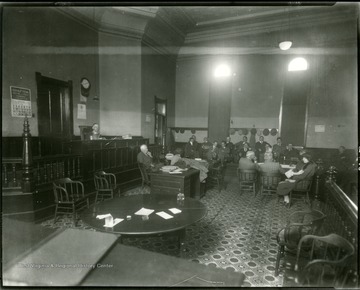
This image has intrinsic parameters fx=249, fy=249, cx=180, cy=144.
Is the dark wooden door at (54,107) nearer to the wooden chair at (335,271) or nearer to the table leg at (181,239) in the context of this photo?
the table leg at (181,239)

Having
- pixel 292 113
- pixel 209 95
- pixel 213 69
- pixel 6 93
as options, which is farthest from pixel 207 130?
pixel 6 93

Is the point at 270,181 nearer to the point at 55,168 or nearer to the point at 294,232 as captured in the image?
the point at 294,232

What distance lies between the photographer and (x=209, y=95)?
40.6ft

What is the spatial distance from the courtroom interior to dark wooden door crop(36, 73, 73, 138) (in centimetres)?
5

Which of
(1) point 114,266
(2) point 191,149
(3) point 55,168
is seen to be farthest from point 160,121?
(1) point 114,266

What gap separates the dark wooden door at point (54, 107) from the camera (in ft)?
24.0

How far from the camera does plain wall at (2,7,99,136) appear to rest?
6344mm

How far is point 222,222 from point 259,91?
814cm

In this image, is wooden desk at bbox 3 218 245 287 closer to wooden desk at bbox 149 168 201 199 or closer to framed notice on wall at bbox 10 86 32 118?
wooden desk at bbox 149 168 201 199

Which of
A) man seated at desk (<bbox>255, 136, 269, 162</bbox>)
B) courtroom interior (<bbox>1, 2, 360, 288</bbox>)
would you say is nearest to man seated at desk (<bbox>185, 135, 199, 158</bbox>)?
courtroom interior (<bbox>1, 2, 360, 288</bbox>)

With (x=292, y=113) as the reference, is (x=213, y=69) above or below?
above

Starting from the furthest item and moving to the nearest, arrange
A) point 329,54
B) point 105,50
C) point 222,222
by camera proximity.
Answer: point 329,54, point 105,50, point 222,222

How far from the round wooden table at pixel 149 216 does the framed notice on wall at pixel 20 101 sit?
14.7 ft

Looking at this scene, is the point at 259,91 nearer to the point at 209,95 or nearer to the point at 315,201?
the point at 209,95
